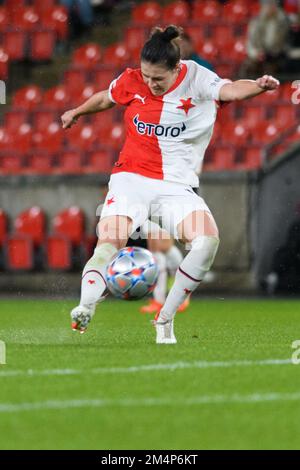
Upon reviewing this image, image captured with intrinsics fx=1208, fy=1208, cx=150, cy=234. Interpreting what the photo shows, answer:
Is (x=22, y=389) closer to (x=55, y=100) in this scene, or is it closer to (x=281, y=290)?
(x=281, y=290)

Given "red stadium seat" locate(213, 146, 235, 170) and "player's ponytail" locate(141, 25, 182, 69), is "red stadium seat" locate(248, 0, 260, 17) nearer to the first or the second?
"red stadium seat" locate(213, 146, 235, 170)

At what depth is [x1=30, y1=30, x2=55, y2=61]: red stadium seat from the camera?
20.8 m

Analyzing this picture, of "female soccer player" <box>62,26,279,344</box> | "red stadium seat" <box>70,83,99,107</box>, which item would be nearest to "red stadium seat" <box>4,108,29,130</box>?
"red stadium seat" <box>70,83,99,107</box>

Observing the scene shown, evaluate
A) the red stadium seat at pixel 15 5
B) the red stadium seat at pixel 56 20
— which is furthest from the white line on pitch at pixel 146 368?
the red stadium seat at pixel 15 5

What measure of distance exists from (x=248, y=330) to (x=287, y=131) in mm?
6437

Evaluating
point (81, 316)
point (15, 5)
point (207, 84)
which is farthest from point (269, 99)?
point (81, 316)

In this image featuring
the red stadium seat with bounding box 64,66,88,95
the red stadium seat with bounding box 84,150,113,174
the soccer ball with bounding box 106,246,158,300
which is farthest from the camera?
the red stadium seat with bounding box 64,66,88,95

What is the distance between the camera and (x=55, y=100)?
19016 mm

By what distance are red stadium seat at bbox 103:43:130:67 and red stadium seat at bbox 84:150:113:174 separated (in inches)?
67.5

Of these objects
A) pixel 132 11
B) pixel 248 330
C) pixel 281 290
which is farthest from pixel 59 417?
pixel 132 11

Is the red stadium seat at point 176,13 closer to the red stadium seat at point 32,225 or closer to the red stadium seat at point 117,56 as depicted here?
the red stadium seat at point 117,56

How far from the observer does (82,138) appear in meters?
18.0

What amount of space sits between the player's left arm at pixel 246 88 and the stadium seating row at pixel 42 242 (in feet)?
30.7
